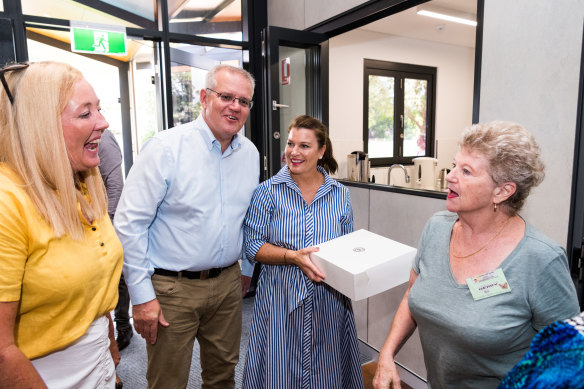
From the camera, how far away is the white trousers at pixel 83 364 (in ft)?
3.01

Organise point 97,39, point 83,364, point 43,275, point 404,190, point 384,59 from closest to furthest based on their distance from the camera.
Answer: point 43,275
point 83,364
point 404,190
point 97,39
point 384,59

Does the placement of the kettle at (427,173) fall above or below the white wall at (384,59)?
below

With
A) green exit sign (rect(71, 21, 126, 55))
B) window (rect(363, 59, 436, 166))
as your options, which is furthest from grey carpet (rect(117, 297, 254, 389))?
window (rect(363, 59, 436, 166))

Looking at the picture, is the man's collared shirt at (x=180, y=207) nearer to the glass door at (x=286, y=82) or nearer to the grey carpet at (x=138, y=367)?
the grey carpet at (x=138, y=367)

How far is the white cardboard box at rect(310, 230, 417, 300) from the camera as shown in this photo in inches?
51.7

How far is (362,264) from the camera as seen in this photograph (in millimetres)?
1334

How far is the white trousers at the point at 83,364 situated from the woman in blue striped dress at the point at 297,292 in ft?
2.27

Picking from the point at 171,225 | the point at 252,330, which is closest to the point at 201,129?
the point at 171,225

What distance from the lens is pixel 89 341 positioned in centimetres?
100

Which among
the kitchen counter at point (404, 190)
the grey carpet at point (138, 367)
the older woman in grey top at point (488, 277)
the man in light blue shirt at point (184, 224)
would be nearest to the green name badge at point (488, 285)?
the older woman in grey top at point (488, 277)

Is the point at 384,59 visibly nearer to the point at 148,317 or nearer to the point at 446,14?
the point at 446,14

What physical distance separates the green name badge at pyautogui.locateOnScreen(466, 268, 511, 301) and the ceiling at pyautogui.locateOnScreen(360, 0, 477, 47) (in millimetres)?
3722

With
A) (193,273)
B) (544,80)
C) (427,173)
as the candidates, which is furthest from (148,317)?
(427,173)

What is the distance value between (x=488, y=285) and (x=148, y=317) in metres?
1.21
